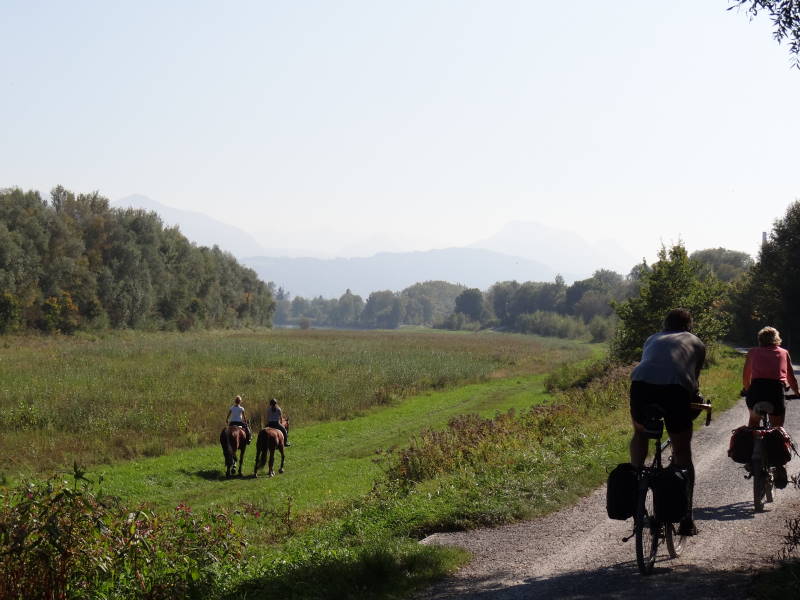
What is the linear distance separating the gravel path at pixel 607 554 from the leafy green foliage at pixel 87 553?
248cm

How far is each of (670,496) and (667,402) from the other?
2.71 feet

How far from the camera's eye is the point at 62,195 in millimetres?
82250

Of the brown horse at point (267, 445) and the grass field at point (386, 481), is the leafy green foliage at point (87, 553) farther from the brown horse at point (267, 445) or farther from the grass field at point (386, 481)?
the brown horse at point (267, 445)

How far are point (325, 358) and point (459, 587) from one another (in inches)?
1714

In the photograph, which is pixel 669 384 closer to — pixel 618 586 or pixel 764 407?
pixel 618 586

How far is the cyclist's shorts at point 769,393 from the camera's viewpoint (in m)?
9.53

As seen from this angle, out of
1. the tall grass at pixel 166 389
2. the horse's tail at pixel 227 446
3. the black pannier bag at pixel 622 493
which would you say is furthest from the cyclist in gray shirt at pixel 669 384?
the tall grass at pixel 166 389

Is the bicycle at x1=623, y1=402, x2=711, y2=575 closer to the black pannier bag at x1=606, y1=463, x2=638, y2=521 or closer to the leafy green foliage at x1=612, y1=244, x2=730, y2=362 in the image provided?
the black pannier bag at x1=606, y1=463, x2=638, y2=521

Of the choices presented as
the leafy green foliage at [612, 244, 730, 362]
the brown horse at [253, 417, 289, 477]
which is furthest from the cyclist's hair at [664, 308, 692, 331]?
the leafy green foliage at [612, 244, 730, 362]

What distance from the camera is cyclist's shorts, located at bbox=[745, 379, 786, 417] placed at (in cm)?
953

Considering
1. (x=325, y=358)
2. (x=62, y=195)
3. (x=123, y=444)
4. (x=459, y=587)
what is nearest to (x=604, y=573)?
(x=459, y=587)

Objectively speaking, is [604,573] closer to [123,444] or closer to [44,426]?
[123,444]

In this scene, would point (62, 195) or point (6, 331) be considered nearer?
point (6, 331)

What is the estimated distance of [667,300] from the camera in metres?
31.7
